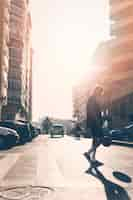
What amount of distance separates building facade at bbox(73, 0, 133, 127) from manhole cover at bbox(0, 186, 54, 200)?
74635mm

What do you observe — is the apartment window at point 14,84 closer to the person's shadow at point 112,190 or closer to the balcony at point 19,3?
the balcony at point 19,3

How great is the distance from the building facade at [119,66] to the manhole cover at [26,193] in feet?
245

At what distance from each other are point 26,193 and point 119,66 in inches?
3200

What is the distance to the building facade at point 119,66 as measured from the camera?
8250 centimetres

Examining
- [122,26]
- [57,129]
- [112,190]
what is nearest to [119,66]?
[122,26]

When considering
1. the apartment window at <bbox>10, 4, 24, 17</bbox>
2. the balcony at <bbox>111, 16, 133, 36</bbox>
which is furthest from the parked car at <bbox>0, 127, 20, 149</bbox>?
the apartment window at <bbox>10, 4, 24, 17</bbox>

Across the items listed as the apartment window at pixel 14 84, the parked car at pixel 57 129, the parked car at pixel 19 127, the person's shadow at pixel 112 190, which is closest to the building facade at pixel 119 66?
the apartment window at pixel 14 84

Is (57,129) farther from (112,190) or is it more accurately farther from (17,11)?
(112,190)

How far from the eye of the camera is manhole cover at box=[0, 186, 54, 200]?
5.47m

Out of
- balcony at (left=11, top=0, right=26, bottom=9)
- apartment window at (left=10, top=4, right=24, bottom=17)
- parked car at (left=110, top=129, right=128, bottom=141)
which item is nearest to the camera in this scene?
parked car at (left=110, top=129, right=128, bottom=141)

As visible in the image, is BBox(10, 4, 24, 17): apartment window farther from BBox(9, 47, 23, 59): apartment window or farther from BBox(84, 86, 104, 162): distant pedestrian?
BBox(84, 86, 104, 162): distant pedestrian

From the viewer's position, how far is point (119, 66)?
281 ft

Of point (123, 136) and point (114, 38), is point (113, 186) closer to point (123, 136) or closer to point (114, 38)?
point (123, 136)

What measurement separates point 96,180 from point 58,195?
1.57 meters
